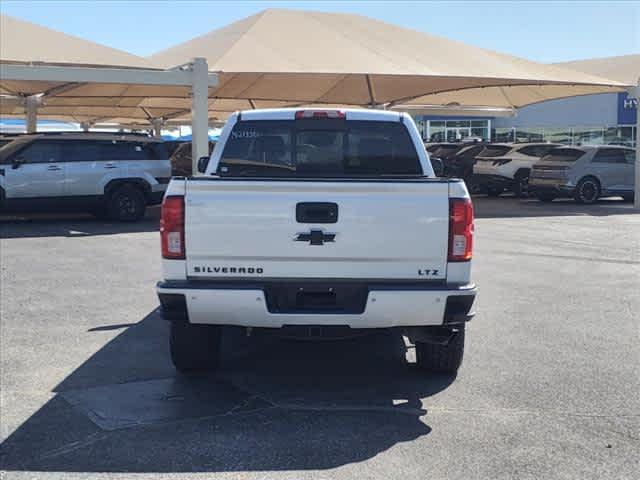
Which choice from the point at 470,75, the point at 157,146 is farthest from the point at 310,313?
the point at 470,75

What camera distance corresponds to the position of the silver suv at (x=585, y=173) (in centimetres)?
2212

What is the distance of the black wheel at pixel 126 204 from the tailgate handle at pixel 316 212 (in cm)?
1289

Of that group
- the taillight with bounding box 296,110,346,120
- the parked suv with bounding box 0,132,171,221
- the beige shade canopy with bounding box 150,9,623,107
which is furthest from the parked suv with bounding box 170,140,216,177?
the taillight with bounding box 296,110,346,120

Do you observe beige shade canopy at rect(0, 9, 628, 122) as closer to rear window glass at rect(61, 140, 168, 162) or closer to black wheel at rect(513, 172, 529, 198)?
rear window glass at rect(61, 140, 168, 162)

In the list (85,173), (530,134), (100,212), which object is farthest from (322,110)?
(530,134)

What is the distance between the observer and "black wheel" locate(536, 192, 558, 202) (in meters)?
22.9

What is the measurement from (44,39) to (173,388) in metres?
16.5

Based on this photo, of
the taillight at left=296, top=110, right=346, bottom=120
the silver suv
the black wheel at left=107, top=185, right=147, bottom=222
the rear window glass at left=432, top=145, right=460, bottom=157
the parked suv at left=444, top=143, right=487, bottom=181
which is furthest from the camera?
the rear window glass at left=432, top=145, right=460, bottom=157

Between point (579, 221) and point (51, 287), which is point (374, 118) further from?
point (579, 221)

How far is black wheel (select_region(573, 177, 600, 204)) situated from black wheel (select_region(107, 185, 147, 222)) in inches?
453

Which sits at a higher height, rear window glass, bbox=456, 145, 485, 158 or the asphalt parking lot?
rear window glass, bbox=456, 145, 485, 158

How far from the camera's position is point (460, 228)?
537cm

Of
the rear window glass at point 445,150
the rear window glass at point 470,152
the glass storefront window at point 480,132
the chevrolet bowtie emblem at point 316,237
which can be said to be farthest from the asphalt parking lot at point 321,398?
the glass storefront window at point 480,132

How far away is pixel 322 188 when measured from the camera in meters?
5.35
